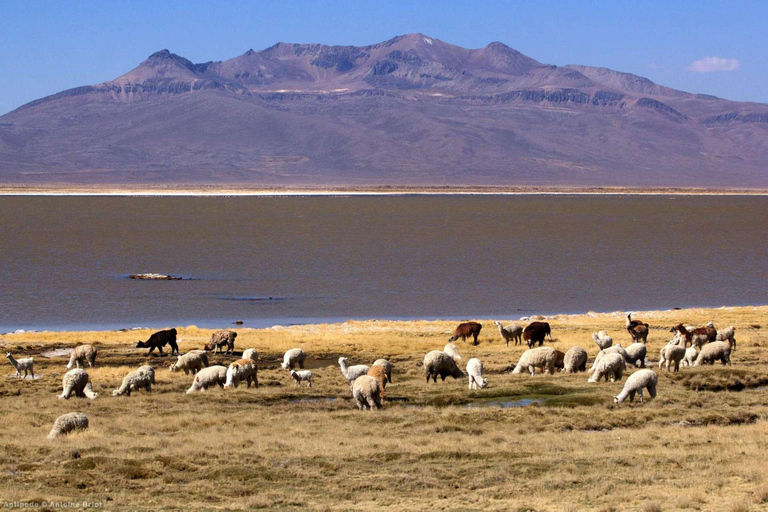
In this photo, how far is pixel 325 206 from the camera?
148 meters

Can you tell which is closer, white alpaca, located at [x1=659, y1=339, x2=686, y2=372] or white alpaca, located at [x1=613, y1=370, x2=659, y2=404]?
white alpaca, located at [x1=613, y1=370, x2=659, y2=404]

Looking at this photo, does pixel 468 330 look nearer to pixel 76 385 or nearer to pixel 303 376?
pixel 303 376

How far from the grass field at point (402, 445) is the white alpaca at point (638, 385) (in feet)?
0.92

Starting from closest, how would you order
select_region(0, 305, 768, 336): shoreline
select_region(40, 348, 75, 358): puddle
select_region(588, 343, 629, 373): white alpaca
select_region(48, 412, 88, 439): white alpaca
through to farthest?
1. select_region(48, 412, 88, 439): white alpaca
2. select_region(588, 343, 629, 373): white alpaca
3. select_region(40, 348, 75, 358): puddle
4. select_region(0, 305, 768, 336): shoreline

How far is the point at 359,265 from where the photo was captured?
63.6 meters

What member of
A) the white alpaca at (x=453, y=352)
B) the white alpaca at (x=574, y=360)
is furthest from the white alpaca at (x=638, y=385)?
the white alpaca at (x=453, y=352)

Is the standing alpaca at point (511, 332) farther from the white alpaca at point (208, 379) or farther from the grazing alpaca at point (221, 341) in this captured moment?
the white alpaca at point (208, 379)

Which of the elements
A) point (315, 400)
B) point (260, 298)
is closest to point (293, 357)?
point (315, 400)

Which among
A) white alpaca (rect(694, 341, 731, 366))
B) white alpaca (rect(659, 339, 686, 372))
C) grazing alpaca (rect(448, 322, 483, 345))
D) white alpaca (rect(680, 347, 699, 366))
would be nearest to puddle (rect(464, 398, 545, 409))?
white alpaca (rect(659, 339, 686, 372))

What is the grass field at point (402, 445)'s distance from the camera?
11.3 meters

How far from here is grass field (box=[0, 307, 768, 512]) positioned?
11273 mm

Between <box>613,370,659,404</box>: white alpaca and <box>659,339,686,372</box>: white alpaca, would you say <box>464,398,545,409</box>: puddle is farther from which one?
<box>659,339,686,372</box>: white alpaca

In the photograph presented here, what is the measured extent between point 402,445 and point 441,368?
19.4 ft

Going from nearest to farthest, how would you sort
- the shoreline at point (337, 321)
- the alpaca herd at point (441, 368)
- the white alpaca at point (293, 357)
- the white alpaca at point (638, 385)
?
the white alpaca at point (638, 385), the alpaca herd at point (441, 368), the white alpaca at point (293, 357), the shoreline at point (337, 321)
